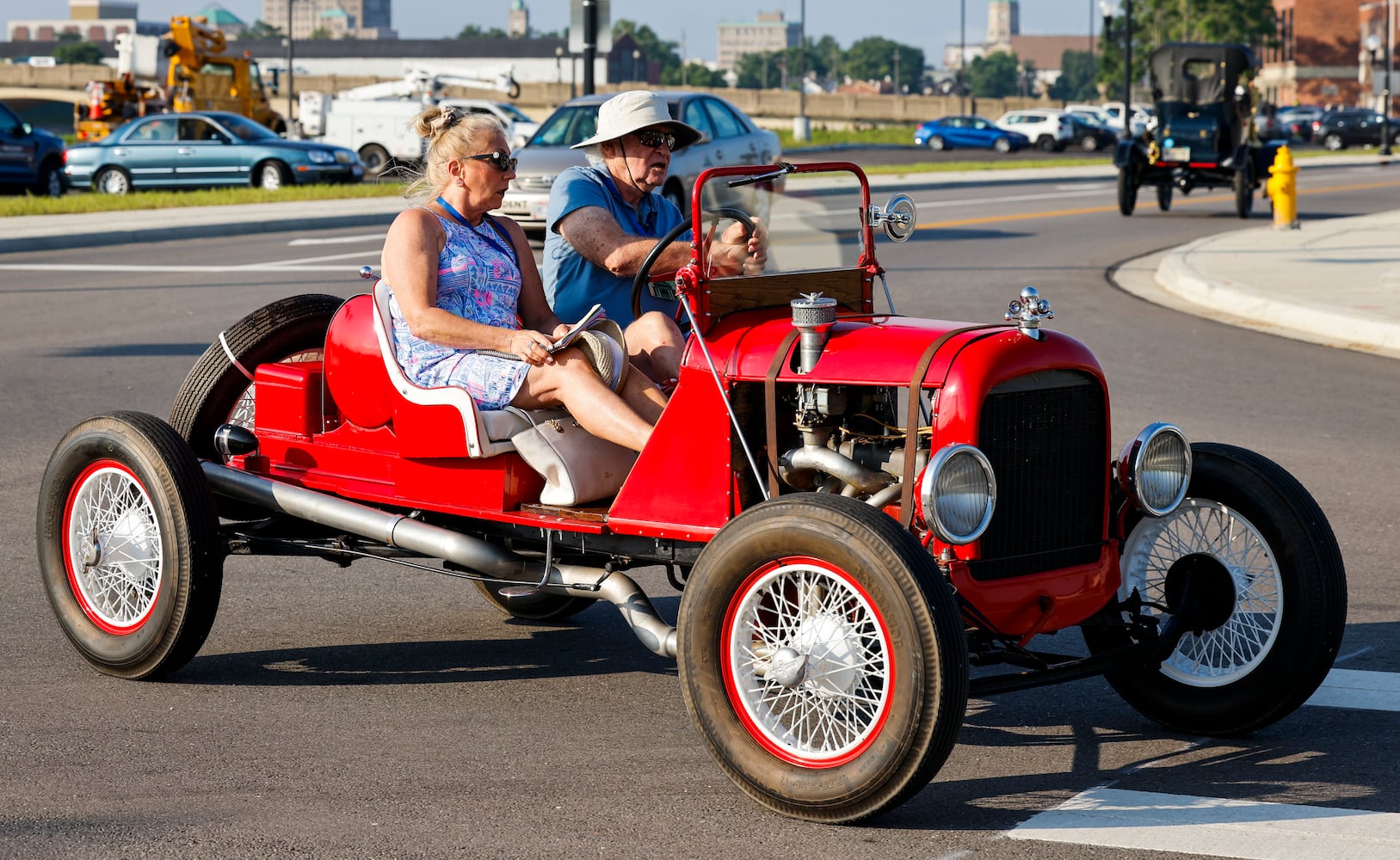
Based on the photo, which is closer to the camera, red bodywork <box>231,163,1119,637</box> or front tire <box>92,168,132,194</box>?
red bodywork <box>231,163,1119,637</box>

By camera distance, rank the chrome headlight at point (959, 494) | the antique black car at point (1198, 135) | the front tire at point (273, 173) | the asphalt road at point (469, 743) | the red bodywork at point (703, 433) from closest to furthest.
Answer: the asphalt road at point (469, 743) < the chrome headlight at point (959, 494) < the red bodywork at point (703, 433) < the antique black car at point (1198, 135) < the front tire at point (273, 173)

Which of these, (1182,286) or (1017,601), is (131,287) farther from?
(1017,601)

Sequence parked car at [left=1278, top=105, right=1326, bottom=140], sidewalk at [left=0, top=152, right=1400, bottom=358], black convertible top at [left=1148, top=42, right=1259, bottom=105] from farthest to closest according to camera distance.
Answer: parked car at [left=1278, top=105, right=1326, bottom=140]
black convertible top at [left=1148, top=42, right=1259, bottom=105]
sidewalk at [left=0, top=152, right=1400, bottom=358]

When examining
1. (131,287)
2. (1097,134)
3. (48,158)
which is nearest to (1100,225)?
(131,287)

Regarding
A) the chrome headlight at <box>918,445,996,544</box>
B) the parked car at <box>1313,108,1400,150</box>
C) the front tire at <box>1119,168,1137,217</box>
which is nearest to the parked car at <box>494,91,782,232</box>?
the front tire at <box>1119,168,1137,217</box>

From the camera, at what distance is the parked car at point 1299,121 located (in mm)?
72000

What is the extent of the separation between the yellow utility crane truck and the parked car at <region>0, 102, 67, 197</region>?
11.6 m

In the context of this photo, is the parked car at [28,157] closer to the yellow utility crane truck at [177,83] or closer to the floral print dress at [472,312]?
the yellow utility crane truck at [177,83]

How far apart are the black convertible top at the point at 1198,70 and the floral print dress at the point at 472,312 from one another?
76.1ft

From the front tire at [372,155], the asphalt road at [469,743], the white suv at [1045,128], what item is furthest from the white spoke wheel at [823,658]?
the white suv at [1045,128]

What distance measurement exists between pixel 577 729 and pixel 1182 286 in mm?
13406

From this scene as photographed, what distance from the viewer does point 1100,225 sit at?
25.2 metres

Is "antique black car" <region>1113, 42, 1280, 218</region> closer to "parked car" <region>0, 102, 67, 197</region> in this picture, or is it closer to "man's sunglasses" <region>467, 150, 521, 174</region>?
"parked car" <region>0, 102, 67, 197</region>

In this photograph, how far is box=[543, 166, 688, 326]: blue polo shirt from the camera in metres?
5.68
